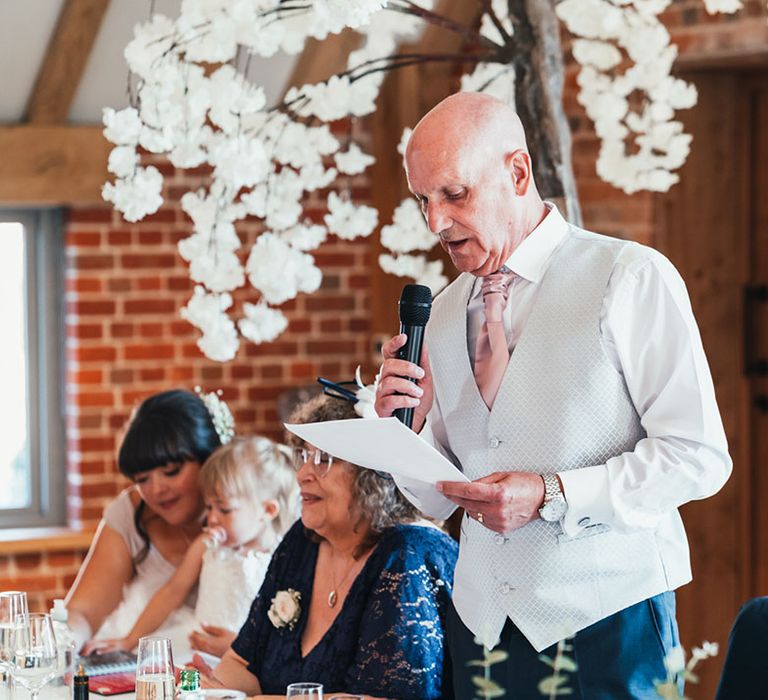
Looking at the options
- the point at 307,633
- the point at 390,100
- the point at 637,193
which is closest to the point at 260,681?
the point at 307,633

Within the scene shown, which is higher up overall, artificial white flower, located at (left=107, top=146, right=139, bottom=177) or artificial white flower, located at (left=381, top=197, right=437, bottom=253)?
artificial white flower, located at (left=107, top=146, right=139, bottom=177)

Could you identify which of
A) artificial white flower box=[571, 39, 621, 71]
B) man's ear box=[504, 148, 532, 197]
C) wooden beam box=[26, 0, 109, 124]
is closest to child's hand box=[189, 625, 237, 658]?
man's ear box=[504, 148, 532, 197]

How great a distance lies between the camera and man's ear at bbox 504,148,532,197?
73.0 inches

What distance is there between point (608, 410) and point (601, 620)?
0.29 metres

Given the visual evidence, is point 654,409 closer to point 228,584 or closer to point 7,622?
point 7,622

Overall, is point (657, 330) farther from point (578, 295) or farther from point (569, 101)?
point (569, 101)

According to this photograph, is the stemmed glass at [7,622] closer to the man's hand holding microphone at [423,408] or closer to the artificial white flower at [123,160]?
the man's hand holding microphone at [423,408]

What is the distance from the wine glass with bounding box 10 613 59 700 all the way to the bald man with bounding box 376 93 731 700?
0.62m

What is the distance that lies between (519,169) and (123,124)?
1119 mm

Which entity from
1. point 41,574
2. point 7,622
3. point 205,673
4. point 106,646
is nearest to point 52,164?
point 41,574

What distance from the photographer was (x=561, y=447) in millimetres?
1819

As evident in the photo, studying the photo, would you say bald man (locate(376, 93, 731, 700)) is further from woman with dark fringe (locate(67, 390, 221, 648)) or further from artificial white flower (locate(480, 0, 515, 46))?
woman with dark fringe (locate(67, 390, 221, 648))

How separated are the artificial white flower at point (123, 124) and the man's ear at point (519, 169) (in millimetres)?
1107

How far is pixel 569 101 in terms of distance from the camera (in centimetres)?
423
